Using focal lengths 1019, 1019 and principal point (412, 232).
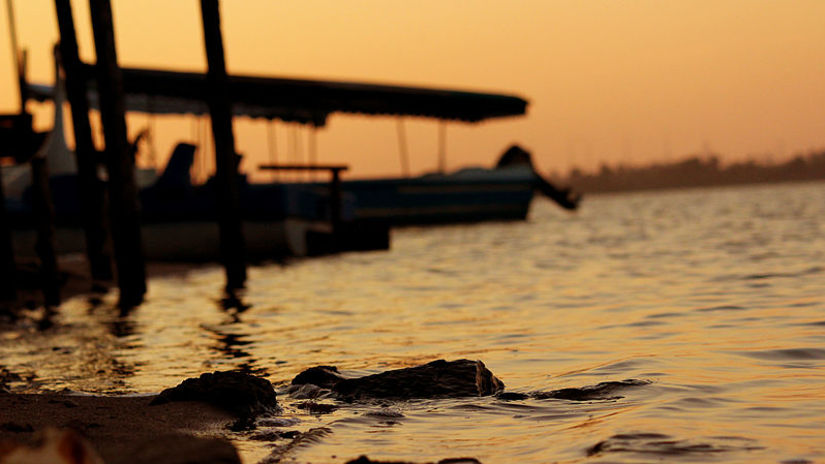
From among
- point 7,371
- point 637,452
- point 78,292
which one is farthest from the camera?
point 78,292

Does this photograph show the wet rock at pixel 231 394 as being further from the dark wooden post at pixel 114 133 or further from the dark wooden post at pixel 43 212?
the dark wooden post at pixel 43 212

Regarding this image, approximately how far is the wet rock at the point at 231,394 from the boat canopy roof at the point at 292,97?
55.3 feet

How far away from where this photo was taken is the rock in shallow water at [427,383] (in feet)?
22.6

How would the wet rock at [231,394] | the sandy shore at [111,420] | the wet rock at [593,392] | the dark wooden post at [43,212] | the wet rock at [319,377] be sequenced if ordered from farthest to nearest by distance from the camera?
1. the dark wooden post at [43,212]
2. the wet rock at [319,377]
3. the wet rock at [593,392]
4. the wet rock at [231,394]
5. the sandy shore at [111,420]

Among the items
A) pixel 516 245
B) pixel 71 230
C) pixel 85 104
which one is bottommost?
pixel 516 245

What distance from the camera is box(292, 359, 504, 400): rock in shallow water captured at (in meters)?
6.90

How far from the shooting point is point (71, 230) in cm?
2352

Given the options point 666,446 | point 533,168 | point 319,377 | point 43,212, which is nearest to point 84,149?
point 43,212

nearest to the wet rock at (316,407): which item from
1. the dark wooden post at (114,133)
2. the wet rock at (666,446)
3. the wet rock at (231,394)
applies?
the wet rock at (231,394)

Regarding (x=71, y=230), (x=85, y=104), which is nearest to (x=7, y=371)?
(x=85, y=104)

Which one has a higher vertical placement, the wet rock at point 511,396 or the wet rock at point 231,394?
the wet rock at point 231,394

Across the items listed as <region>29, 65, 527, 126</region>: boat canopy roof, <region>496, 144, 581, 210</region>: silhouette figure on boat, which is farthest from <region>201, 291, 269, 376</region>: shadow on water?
<region>496, 144, 581, 210</region>: silhouette figure on boat

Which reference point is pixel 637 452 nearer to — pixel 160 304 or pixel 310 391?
pixel 310 391

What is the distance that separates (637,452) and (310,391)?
2778 millimetres
